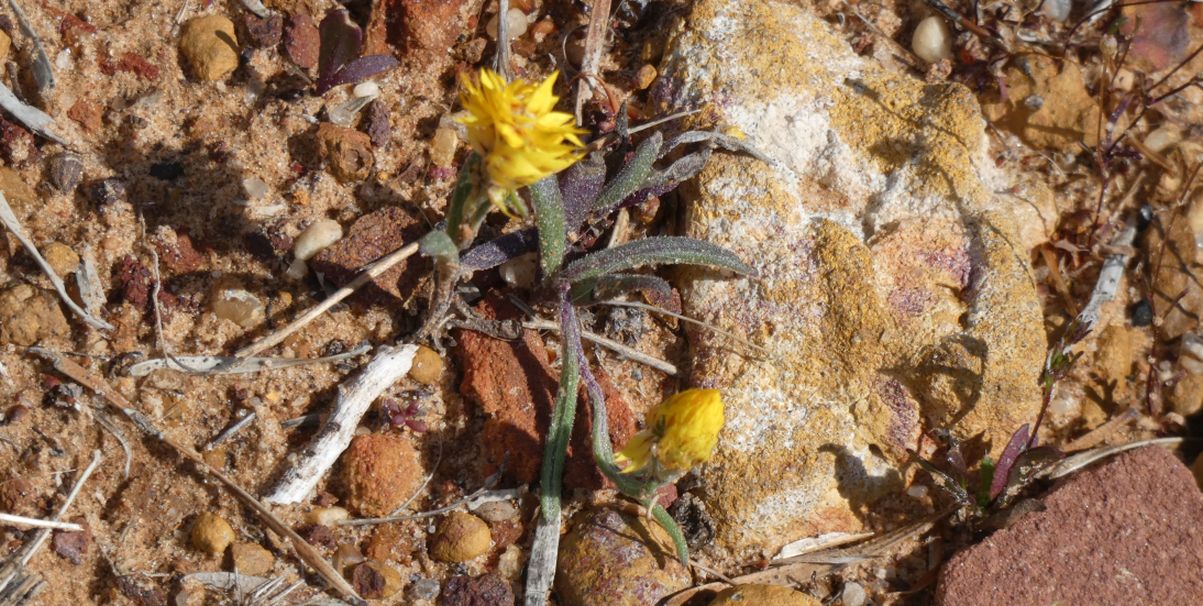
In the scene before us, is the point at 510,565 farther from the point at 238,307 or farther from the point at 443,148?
the point at 443,148

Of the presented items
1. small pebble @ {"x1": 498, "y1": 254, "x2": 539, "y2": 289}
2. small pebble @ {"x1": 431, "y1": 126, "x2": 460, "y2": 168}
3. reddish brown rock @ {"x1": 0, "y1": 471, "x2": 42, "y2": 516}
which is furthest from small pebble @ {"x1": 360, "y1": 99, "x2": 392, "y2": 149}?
reddish brown rock @ {"x1": 0, "y1": 471, "x2": 42, "y2": 516}

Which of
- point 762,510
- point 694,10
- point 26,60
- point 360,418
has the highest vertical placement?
point 26,60

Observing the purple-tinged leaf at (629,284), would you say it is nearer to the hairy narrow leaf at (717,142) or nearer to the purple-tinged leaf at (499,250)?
the purple-tinged leaf at (499,250)

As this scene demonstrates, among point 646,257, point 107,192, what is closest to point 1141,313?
point 646,257

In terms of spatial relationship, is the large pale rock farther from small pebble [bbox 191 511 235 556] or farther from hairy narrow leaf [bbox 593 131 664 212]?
small pebble [bbox 191 511 235 556]

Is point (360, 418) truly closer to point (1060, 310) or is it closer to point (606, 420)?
point (606, 420)

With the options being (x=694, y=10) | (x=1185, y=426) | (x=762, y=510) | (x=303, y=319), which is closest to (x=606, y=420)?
(x=762, y=510)
